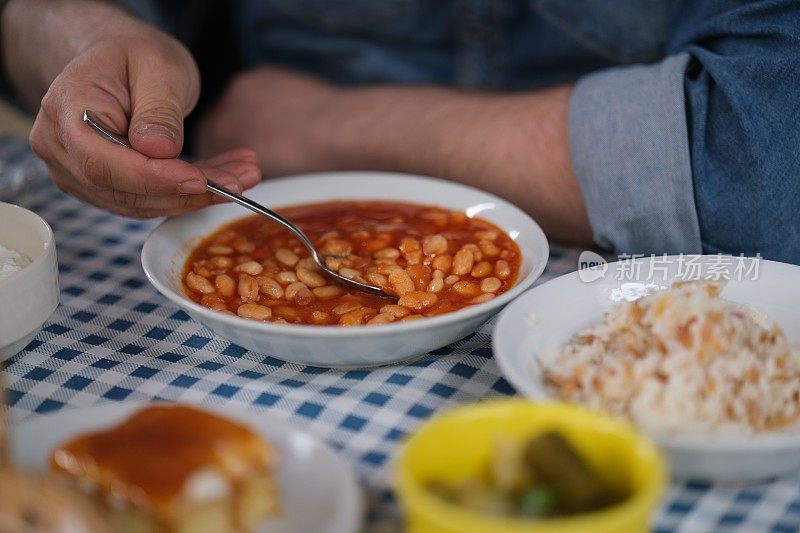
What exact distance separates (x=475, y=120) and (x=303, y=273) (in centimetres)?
61

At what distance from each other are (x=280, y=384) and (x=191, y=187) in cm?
37

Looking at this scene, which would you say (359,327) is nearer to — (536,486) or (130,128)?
(536,486)

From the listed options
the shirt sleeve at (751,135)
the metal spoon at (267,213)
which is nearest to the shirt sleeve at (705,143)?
the shirt sleeve at (751,135)

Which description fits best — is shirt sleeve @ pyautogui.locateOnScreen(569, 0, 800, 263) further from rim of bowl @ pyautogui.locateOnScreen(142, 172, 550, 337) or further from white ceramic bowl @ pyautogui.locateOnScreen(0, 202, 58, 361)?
white ceramic bowl @ pyautogui.locateOnScreen(0, 202, 58, 361)

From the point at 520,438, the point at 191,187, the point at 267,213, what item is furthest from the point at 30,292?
the point at 520,438

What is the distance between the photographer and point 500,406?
94 centimetres

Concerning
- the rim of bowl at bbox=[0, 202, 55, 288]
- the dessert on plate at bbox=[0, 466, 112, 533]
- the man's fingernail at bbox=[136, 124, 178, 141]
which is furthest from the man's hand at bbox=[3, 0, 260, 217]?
the dessert on plate at bbox=[0, 466, 112, 533]

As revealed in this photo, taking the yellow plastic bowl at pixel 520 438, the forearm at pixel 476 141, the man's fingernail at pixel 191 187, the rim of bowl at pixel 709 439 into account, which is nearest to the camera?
the yellow plastic bowl at pixel 520 438

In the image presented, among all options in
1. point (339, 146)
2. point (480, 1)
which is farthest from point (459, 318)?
point (480, 1)

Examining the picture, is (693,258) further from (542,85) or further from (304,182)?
(542,85)

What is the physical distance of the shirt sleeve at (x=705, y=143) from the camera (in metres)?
1.51

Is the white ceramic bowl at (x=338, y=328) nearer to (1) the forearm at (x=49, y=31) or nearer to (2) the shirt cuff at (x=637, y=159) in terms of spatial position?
(2) the shirt cuff at (x=637, y=159)

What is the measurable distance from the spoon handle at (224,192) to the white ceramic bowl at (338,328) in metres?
0.12

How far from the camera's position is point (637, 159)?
1.59 meters
